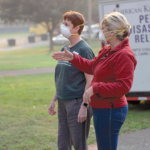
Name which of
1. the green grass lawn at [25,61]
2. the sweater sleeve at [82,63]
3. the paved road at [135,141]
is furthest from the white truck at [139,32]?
the green grass lawn at [25,61]

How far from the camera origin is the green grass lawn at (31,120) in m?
4.61

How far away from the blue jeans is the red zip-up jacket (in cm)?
5

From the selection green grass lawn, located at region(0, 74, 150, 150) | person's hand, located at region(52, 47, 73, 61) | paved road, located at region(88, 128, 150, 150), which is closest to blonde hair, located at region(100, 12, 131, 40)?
person's hand, located at region(52, 47, 73, 61)

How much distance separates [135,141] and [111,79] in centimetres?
244

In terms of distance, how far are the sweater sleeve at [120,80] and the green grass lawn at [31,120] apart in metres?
2.29

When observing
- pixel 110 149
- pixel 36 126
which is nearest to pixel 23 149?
pixel 36 126

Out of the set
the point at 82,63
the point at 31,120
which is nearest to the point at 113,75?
the point at 82,63

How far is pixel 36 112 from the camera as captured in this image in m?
6.61

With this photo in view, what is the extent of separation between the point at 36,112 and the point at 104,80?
438 cm

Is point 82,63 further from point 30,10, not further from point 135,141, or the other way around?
point 30,10

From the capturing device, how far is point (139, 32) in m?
6.03

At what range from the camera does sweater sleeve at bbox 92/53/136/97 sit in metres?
2.30

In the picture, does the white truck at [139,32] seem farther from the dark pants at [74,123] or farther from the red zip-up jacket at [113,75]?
the red zip-up jacket at [113,75]

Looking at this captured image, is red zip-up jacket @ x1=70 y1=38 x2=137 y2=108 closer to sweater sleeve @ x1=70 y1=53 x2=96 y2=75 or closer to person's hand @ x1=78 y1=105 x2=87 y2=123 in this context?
sweater sleeve @ x1=70 y1=53 x2=96 y2=75
